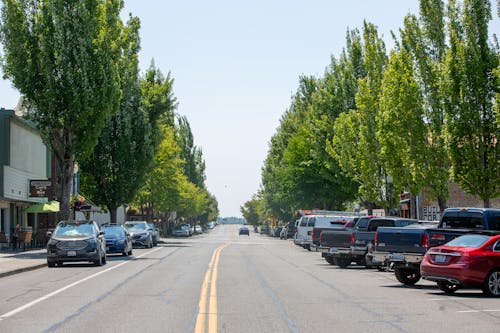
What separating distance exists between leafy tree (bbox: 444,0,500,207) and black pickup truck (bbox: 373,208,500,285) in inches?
437

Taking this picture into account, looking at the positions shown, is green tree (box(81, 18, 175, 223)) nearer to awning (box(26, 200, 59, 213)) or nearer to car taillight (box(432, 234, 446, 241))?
awning (box(26, 200, 59, 213))

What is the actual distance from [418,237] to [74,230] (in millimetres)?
13987

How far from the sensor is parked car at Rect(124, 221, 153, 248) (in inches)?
2015

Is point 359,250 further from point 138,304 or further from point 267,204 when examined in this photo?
point 267,204

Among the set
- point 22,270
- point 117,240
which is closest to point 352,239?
point 22,270

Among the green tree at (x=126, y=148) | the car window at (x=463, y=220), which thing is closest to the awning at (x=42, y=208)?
the green tree at (x=126, y=148)

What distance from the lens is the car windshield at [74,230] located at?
29859mm

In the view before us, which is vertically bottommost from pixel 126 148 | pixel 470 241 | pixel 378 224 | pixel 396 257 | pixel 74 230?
pixel 396 257

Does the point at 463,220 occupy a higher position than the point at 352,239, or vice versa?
the point at 463,220

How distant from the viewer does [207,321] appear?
1323 cm

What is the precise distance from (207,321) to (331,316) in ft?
7.63

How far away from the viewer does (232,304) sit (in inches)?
632

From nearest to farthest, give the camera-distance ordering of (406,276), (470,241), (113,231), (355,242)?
(470,241) → (406,276) → (355,242) → (113,231)

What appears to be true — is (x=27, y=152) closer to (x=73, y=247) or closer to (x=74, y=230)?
(x=74, y=230)
